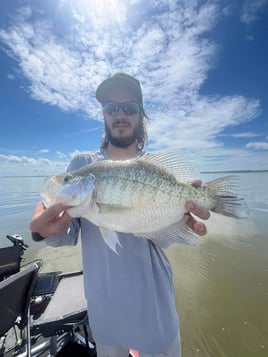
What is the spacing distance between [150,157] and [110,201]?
1.55ft

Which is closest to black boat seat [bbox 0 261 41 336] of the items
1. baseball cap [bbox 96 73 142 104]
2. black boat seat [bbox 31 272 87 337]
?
black boat seat [bbox 31 272 87 337]

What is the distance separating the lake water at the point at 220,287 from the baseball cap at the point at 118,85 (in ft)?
3.63

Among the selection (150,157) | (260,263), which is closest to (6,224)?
(260,263)

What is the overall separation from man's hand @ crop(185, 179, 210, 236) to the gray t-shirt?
1.21ft

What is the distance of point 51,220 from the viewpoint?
165 centimetres

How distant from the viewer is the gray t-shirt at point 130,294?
174 centimetres

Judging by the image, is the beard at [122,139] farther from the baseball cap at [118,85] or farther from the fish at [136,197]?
the fish at [136,197]

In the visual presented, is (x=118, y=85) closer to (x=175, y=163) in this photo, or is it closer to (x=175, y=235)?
(x=175, y=163)

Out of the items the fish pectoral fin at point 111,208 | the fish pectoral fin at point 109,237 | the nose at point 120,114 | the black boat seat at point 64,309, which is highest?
the nose at point 120,114

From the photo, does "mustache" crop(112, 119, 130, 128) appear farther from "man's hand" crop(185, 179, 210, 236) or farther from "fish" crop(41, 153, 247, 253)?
"man's hand" crop(185, 179, 210, 236)

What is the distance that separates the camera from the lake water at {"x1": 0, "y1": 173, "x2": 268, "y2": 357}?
363 cm

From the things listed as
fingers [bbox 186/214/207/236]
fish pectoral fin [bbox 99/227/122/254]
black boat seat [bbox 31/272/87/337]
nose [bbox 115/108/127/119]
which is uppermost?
→ nose [bbox 115/108/127/119]

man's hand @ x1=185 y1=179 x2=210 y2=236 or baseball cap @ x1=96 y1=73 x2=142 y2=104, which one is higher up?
baseball cap @ x1=96 y1=73 x2=142 y2=104

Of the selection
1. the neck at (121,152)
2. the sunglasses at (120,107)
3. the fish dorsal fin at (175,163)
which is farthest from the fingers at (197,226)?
the sunglasses at (120,107)
